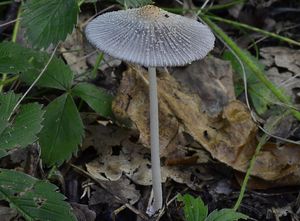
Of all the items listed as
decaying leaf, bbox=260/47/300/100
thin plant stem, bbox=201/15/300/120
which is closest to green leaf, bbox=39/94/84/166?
thin plant stem, bbox=201/15/300/120

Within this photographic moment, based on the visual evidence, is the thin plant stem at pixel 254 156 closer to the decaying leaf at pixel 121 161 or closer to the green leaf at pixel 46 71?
the decaying leaf at pixel 121 161

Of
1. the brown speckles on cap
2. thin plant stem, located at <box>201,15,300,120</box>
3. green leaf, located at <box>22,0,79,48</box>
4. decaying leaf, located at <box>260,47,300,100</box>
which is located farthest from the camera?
decaying leaf, located at <box>260,47,300,100</box>

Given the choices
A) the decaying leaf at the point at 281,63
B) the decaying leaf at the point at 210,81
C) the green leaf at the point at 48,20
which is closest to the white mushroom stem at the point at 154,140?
the green leaf at the point at 48,20

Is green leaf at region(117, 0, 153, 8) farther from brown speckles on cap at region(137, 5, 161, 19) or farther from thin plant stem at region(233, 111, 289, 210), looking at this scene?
thin plant stem at region(233, 111, 289, 210)

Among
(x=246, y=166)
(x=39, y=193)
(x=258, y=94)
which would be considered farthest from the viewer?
(x=258, y=94)

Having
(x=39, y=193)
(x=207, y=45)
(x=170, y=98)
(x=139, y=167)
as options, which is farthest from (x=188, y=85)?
(x=39, y=193)

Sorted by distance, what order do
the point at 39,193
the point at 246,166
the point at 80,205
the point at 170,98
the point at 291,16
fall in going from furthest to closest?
1. the point at 291,16
2. the point at 170,98
3. the point at 246,166
4. the point at 80,205
5. the point at 39,193

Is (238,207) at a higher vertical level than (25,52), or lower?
lower

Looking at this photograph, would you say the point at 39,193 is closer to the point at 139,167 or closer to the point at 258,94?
the point at 139,167
